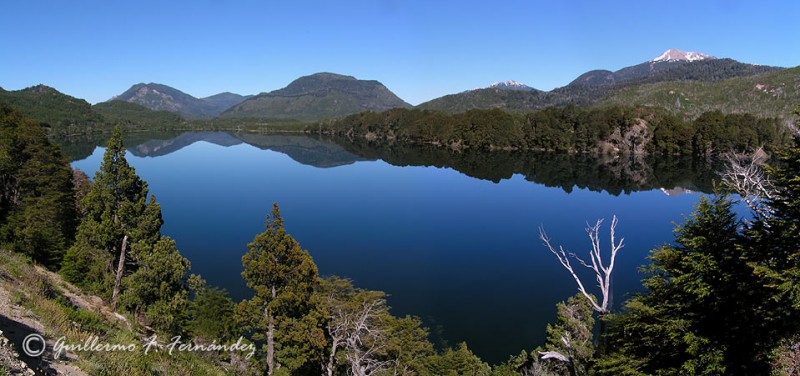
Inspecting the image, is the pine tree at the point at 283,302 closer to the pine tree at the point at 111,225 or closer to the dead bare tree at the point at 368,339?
the dead bare tree at the point at 368,339

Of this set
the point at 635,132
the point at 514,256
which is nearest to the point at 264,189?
the point at 514,256

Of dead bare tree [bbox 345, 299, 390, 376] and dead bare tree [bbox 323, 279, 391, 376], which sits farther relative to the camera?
dead bare tree [bbox 323, 279, 391, 376]

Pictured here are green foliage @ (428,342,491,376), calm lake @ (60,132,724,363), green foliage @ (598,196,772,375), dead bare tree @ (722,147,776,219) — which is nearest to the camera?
green foliage @ (598,196,772,375)

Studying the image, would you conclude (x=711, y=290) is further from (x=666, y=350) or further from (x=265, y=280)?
(x=265, y=280)

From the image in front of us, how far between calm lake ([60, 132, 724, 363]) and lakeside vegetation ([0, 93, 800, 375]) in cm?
228

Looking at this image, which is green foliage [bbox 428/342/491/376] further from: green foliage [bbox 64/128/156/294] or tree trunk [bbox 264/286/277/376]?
green foliage [bbox 64/128/156/294]

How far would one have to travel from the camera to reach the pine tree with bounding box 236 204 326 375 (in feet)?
62.6

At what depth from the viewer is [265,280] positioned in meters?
19.8

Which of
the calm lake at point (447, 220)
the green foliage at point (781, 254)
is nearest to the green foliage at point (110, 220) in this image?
the calm lake at point (447, 220)

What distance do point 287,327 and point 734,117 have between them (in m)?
148

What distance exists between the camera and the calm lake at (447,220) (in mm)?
35000

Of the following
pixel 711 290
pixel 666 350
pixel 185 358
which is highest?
pixel 711 290

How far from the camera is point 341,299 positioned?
23.3 metres

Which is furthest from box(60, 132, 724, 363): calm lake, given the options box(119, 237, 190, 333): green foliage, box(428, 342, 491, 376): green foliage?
box(119, 237, 190, 333): green foliage
